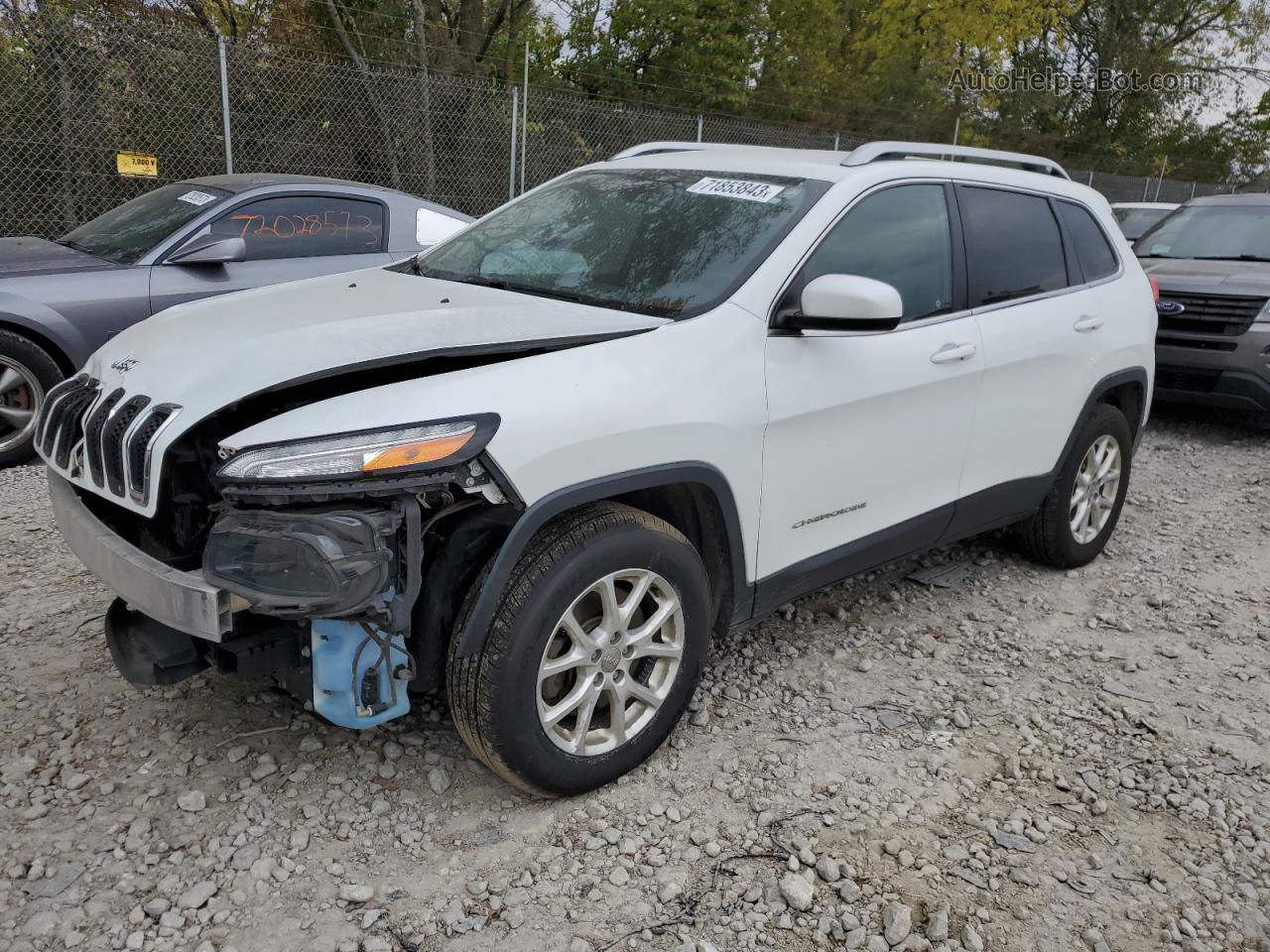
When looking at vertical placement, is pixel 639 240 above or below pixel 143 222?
above

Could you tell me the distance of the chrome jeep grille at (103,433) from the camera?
2453mm

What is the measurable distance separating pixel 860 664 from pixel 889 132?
64.6 feet

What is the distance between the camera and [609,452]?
2600mm

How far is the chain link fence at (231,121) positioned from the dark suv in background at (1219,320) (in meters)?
6.95

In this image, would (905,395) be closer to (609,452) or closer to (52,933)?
(609,452)

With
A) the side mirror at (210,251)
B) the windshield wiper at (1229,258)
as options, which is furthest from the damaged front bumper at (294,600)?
the windshield wiper at (1229,258)

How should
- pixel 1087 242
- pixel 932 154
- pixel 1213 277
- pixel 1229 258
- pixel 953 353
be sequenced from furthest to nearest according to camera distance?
pixel 1229 258 → pixel 1213 277 → pixel 1087 242 → pixel 932 154 → pixel 953 353

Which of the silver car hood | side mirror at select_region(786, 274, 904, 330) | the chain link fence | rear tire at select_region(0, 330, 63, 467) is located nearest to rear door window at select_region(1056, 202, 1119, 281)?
side mirror at select_region(786, 274, 904, 330)

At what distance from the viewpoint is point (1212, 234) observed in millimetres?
8383

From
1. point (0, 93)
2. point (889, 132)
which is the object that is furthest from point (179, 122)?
point (889, 132)

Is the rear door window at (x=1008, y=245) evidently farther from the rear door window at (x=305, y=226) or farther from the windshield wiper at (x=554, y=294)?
the rear door window at (x=305, y=226)

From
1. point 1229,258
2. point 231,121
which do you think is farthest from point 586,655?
point 231,121

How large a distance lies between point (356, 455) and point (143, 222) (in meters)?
4.66

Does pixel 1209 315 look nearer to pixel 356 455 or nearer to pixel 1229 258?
pixel 1229 258
